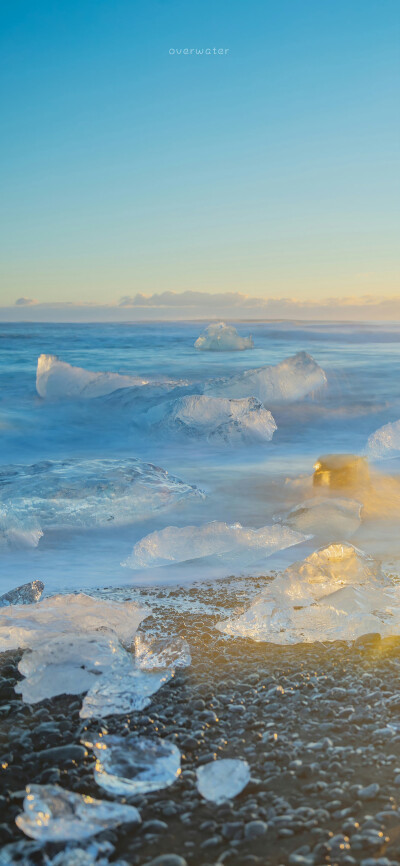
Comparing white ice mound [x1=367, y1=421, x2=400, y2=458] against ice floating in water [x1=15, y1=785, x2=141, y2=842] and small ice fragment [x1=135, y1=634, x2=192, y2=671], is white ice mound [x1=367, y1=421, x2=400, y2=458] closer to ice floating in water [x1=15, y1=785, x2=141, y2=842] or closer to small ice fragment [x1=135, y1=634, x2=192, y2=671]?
small ice fragment [x1=135, y1=634, x2=192, y2=671]

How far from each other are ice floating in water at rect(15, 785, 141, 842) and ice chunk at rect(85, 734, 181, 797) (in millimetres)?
85

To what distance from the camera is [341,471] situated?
5.60 metres

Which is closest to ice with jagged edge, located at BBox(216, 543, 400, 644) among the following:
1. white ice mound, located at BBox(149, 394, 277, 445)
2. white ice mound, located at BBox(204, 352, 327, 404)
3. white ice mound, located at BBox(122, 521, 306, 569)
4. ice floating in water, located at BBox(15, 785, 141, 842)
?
white ice mound, located at BBox(122, 521, 306, 569)

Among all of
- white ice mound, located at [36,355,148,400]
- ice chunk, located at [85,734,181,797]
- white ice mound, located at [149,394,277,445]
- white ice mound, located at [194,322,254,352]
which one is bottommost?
ice chunk, located at [85,734,181,797]

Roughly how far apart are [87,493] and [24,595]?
5.95 feet

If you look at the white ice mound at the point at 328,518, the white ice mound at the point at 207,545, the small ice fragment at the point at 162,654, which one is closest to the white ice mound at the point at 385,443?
the white ice mound at the point at 328,518

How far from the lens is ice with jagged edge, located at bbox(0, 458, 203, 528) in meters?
4.88

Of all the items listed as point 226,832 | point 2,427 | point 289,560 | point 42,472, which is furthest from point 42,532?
point 2,427

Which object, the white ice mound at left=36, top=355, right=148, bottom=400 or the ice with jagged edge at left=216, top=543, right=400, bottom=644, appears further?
the white ice mound at left=36, top=355, right=148, bottom=400

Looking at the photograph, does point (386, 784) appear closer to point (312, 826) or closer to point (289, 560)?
point (312, 826)

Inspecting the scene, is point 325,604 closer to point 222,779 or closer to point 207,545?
point 207,545

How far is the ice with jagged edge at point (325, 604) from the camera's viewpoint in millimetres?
2854

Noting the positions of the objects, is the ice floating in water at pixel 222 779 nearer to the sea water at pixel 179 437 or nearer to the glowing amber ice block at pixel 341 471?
the sea water at pixel 179 437

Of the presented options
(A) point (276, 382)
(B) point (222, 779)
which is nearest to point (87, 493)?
(B) point (222, 779)
